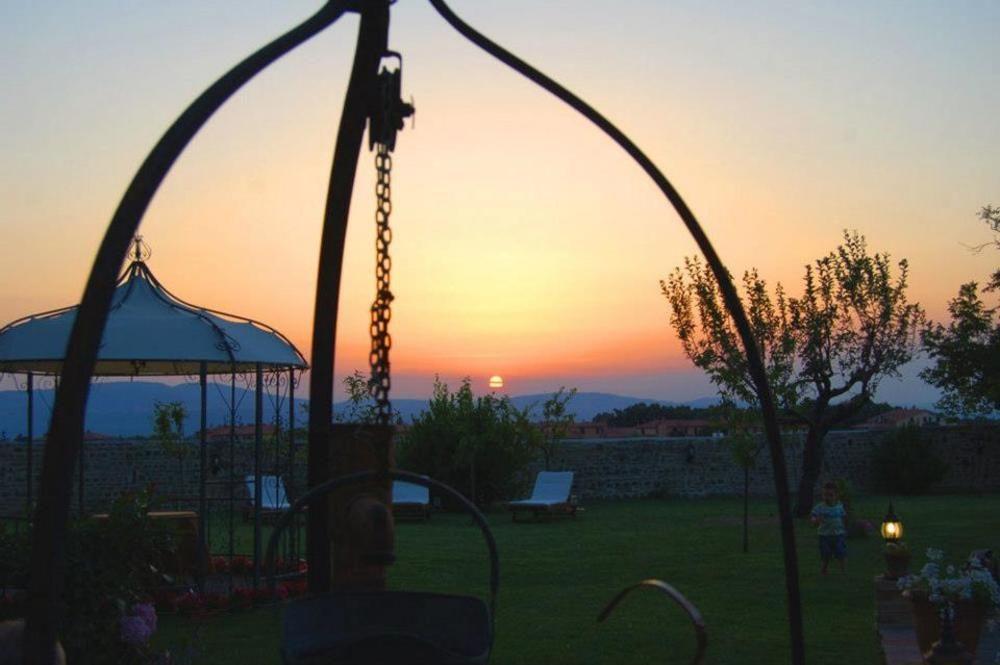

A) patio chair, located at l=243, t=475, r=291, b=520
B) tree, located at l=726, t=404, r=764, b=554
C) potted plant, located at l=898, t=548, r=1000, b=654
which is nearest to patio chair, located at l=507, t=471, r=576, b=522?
tree, located at l=726, t=404, r=764, b=554

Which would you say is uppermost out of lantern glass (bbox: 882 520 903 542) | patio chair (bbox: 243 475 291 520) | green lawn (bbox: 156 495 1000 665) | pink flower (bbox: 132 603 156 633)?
patio chair (bbox: 243 475 291 520)

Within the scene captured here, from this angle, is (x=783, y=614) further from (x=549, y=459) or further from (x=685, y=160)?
(x=549, y=459)

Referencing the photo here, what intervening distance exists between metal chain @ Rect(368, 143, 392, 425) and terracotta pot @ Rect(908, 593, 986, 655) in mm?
3314

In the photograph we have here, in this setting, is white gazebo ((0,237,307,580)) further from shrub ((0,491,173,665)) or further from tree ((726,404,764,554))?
tree ((726,404,764,554))

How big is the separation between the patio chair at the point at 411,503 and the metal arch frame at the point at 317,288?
1267cm

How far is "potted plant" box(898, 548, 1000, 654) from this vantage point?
5453mm

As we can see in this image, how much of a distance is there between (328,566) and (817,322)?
1453 cm

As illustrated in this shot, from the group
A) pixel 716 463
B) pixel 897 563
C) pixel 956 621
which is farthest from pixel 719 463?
pixel 956 621

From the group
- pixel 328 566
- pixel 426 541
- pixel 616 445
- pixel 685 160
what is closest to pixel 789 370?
pixel 616 445

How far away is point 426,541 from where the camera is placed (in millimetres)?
13664

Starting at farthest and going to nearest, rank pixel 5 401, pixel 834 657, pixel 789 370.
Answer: pixel 789 370 < pixel 5 401 < pixel 834 657

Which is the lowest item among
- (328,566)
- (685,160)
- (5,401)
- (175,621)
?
(175,621)

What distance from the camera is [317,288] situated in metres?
3.94

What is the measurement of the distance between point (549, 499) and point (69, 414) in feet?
48.1
